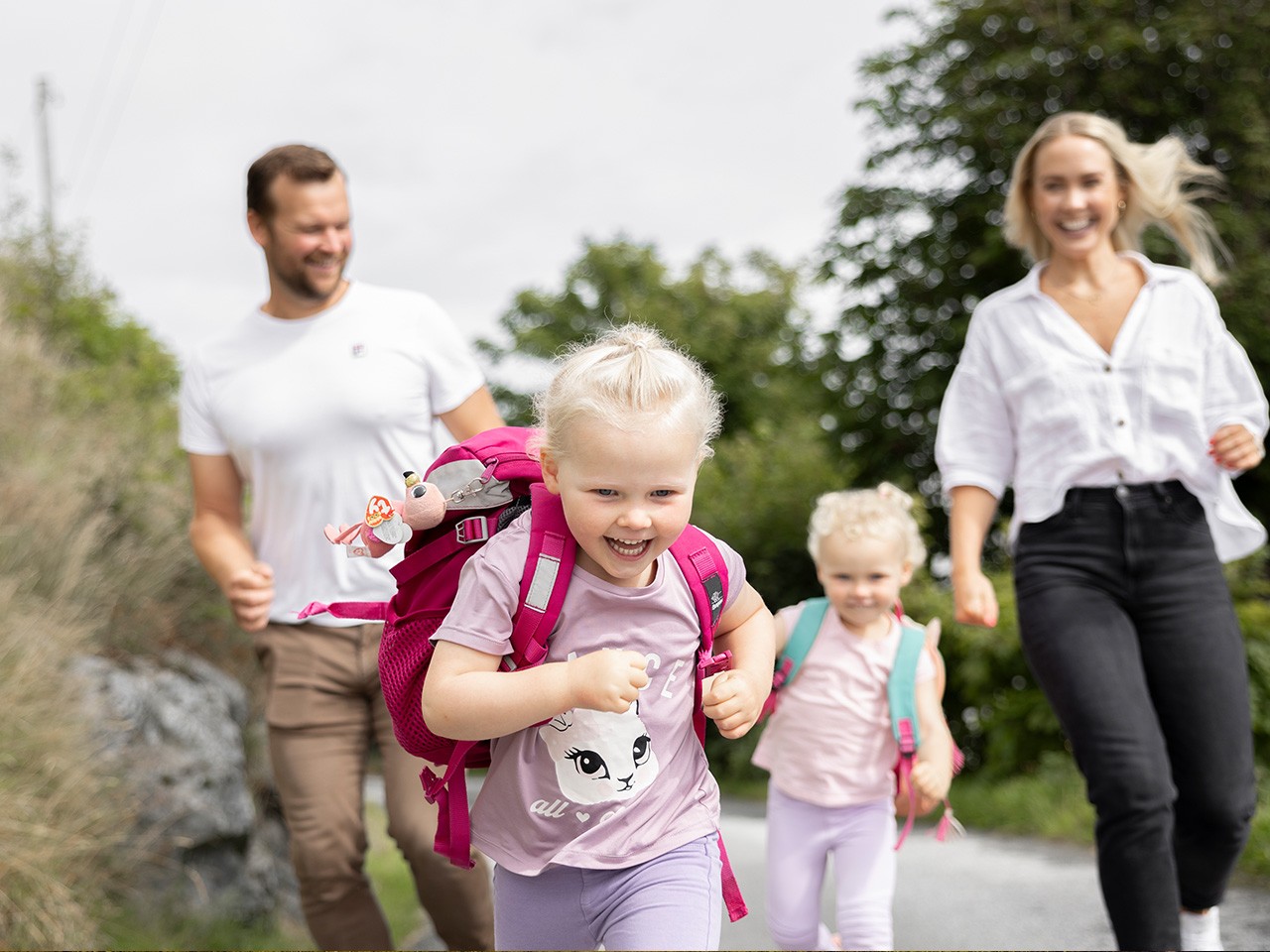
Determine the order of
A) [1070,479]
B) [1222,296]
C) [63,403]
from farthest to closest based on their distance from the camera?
[1222,296] → [63,403] → [1070,479]

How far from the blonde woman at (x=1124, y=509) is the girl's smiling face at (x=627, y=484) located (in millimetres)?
1712

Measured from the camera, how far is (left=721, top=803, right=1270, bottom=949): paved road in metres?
5.30

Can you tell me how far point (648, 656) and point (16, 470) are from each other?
6.11 meters

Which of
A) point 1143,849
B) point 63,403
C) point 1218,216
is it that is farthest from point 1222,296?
point 1143,849

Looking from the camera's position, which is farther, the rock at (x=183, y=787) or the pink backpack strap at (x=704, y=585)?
the rock at (x=183, y=787)

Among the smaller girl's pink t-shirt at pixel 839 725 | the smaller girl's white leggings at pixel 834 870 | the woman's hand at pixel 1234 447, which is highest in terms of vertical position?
the woman's hand at pixel 1234 447

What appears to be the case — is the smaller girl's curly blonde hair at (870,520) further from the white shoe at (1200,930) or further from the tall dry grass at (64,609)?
the tall dry grass at (64,609)

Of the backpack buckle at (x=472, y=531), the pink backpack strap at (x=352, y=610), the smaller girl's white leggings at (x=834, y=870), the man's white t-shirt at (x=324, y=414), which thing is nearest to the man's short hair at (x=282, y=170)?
the man's white t-shirt at (x=324, y=414)

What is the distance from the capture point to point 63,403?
1078 centimetres

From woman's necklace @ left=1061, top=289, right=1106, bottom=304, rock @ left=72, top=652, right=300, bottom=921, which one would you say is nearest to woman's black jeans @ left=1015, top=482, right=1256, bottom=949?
woman's necklace @ left=1061, top=289, right=1106, bottom=304

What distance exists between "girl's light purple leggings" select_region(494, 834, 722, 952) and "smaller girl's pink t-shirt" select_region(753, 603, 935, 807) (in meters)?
1.47

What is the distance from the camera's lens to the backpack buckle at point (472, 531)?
248cm

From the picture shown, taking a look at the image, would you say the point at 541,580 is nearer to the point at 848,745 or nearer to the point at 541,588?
the point at 541,588

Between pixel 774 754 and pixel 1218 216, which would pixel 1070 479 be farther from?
pixel 1218 216
